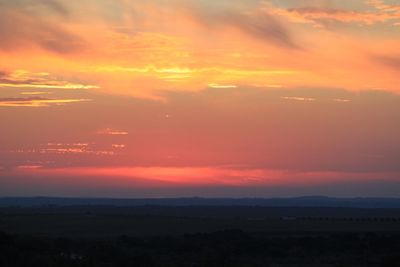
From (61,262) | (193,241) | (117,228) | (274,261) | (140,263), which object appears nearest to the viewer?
(61,262)

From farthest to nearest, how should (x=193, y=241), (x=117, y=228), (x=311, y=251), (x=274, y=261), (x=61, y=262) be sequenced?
(x=117, y=228)
(x=193, y=241)
(x=311, y=251)
(x=274, y=261)
(x=61, y=262)

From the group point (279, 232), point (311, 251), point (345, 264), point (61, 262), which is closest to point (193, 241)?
point (311, 251)

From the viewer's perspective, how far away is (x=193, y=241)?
68.2 metres

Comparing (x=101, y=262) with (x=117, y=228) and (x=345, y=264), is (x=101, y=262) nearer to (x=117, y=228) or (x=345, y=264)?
(x=345, y=264)

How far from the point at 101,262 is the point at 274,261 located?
17.3 m

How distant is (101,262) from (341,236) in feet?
129

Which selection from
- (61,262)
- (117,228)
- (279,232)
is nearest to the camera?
(61,262)

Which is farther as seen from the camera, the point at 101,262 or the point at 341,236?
the point at 341,236

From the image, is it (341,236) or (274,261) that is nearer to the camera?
(274,261)

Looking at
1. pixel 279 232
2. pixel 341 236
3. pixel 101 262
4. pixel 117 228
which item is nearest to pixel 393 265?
pixel 101 262

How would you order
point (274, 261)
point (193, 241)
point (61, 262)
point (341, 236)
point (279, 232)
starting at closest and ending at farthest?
point (61, 262) → point (274, 261) → point (193, 241) → point (341, 236) → point (279, 232)

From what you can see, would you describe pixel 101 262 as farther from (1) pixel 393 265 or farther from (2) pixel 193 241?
(2) pixel 193 241

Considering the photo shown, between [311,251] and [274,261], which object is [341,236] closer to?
[311,251]

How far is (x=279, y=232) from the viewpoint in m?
92.1
